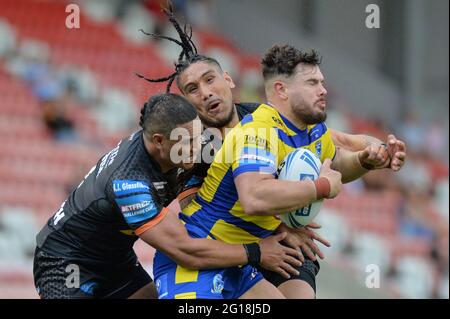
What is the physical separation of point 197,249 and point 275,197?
609mm

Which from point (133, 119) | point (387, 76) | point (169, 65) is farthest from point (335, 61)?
point (133, 119)

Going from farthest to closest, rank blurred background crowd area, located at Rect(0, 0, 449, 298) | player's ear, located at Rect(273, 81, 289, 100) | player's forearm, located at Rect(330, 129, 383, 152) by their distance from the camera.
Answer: blurred background crowd area, located at Rect(0, 0, 449, 298), player's forearm, located at Rect(330, 129, 383, 152), player's ear, located at Rect(273, 81, 289, 100)

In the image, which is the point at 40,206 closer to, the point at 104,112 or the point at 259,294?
the point at 104,112

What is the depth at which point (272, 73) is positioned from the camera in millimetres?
6461

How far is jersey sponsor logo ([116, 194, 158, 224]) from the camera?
586 centimetres

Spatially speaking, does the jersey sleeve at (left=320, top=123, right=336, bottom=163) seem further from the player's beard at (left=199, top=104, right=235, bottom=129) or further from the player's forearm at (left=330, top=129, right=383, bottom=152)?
the player's beard at (left=199, top=104, right=235, bottom=129)

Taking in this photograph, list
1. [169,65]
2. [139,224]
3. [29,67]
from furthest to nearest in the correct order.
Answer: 1. [169,65]
2. [29,67]
3. [139,224]

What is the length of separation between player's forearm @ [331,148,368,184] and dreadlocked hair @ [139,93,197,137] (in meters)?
1.28

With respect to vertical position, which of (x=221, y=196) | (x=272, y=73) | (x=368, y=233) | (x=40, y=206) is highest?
(x=272, y=73)

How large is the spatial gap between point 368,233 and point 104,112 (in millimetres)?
4539

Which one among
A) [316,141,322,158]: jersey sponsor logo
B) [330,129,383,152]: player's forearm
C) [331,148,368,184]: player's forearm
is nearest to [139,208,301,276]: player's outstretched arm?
[316,141,322,158]: jersey sponsor logo

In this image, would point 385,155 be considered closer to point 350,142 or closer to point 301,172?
point 350,142

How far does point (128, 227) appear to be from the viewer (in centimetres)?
630
